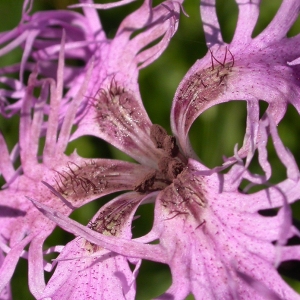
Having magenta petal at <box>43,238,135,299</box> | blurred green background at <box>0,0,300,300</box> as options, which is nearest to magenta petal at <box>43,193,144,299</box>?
magenta petal at <box>43,238,135,299</box>

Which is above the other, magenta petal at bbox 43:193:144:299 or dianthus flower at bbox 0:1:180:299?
dianthus flower at bbox 0:1:180:299

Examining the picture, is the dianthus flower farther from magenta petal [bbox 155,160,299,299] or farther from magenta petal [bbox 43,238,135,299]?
magenta petal [bbox 155,160,299,299]

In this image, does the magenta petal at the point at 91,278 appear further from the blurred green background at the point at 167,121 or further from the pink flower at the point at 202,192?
the blurred green background at the point at 167,121

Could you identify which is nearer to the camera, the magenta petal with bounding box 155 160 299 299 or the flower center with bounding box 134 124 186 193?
the magenta petal with bounding box 155 160 299 299

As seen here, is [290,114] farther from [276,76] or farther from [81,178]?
[81,178]

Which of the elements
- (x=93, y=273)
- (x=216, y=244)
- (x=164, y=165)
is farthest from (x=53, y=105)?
(x=216, y=244)

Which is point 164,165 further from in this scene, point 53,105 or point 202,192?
point 53,105
